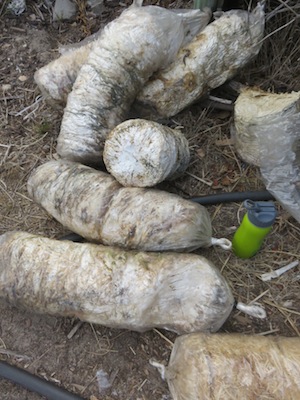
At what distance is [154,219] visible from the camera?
5.20 feet

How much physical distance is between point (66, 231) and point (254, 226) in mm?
776

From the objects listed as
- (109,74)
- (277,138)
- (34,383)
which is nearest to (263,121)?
(277,138)

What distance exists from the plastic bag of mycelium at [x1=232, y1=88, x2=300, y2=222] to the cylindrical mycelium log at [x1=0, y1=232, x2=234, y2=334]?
0.48 metres

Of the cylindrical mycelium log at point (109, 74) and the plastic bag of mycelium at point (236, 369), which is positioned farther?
the cylindrical mycelium log at point (109, 74)

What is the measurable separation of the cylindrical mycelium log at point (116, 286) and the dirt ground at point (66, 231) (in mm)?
134

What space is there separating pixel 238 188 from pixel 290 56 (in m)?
0.68

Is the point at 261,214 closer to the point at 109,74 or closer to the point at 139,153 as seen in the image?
the point at 139,153

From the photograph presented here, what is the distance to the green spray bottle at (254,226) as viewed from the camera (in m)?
1.55

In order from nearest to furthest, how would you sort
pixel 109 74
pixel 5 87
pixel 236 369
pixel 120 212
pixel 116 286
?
1. pixel 236 369
2. pixel 116 286
3. pixel 120 212
4. pixel 109 74
5. pixel 5 87

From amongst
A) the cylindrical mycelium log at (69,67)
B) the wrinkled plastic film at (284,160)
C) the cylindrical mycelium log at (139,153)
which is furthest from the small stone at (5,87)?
the wrinkled plastic film at (284,160)

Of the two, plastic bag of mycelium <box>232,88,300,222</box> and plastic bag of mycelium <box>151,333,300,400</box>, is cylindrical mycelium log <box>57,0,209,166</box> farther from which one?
plastic bag of mycelium <box>151,333,300,400</box>

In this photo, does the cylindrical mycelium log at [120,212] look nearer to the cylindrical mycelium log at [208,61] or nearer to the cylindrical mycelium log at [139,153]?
the cylindrical mycelium log at [139,153]

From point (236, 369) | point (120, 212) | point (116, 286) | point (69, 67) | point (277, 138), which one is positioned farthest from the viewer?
point (69, 67)

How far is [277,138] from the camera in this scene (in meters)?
1.76
